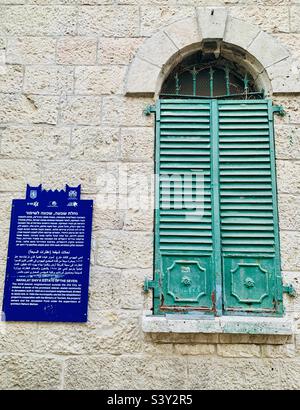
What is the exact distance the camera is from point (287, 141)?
144 inches

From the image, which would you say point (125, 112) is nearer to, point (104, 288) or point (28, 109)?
point (28, 109)

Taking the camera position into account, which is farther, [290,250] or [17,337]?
[290,250]

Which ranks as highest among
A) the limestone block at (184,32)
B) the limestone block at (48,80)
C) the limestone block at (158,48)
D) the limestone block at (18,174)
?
the limestone block at (184,32)

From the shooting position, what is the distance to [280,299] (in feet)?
11.0

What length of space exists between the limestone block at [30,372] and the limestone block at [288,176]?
2.26 meters

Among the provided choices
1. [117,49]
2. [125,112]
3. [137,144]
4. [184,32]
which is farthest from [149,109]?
[184,32]

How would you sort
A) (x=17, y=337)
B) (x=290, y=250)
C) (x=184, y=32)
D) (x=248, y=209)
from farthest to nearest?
1. (x=184, y=32)
2. (x=248, y=209)
3. (x=290, y=250)
4. (x=17, y=337)

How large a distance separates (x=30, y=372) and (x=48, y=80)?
2444 millimetres

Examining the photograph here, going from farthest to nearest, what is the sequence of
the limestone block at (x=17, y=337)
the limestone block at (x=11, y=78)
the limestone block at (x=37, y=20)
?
1. the limestone block at (x=37, y=20)
2. the limestone block at (x=11, y=78)
3. the limestone block at (x=17, y=337)

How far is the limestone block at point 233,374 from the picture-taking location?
10.5 feet

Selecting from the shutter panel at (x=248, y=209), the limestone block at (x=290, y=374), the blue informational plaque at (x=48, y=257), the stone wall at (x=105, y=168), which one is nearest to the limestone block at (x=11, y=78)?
the stone wall at (x=105, y=168)

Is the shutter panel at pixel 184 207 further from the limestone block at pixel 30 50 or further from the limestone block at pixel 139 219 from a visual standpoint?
the limestone block at pixel 30 50

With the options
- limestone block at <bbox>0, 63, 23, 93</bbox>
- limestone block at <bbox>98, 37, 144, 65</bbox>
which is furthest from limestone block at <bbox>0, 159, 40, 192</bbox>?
limestone block at <bbox>98, 37, 144, 65</bbox>
